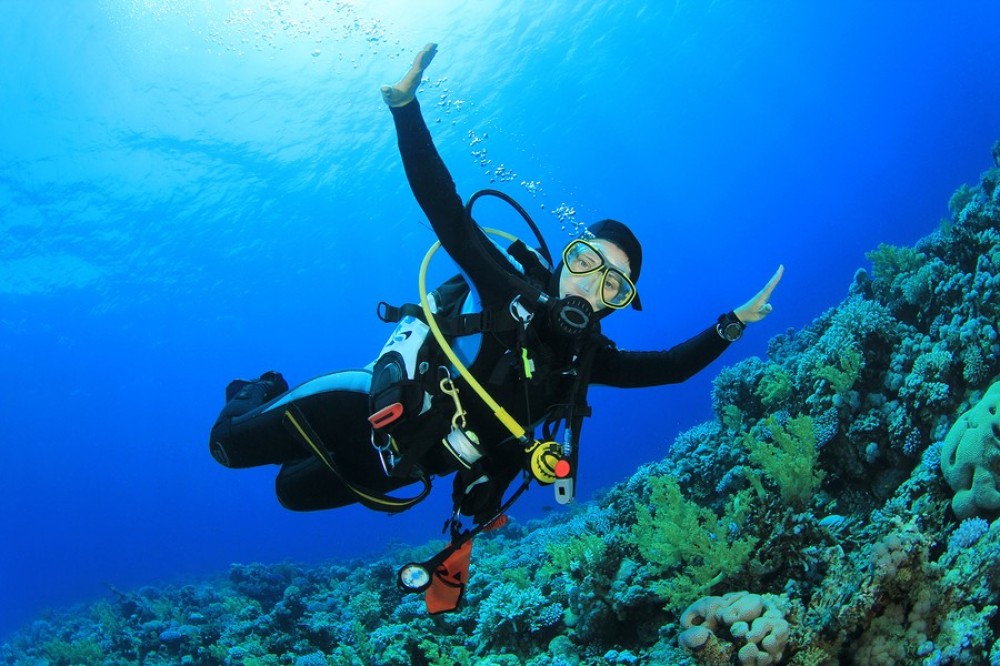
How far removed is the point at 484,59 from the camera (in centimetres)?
3203

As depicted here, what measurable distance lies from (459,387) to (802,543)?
3.07 meters

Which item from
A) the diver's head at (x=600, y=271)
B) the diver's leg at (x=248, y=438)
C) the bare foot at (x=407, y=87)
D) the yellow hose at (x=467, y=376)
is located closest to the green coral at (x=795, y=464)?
the diver's head at (x=600, y=271)

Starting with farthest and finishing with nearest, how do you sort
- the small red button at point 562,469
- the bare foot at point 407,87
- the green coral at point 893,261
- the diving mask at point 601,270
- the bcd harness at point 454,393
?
the green coral at point 893,261
the diving mask at point 601,270
the bcd harness at point 454,393
the small red button at point 562,469
the bare foot at point 407,87

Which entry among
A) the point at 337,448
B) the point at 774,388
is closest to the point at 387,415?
the point at 337,448

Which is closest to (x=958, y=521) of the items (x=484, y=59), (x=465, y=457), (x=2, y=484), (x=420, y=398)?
(x=465, y=457)

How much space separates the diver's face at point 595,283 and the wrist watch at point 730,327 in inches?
42.5

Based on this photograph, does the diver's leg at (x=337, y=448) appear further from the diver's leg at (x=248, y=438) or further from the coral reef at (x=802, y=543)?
the coral reef at (x=802, y=543)

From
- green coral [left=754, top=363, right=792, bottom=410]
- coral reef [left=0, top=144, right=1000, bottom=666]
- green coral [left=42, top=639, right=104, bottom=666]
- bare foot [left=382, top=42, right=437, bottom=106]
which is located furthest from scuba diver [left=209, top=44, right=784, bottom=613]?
green coral [left=42, top=639, right=104, bottom=666]

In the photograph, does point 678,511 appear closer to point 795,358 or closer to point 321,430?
point 321,430

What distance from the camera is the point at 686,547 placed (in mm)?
4801

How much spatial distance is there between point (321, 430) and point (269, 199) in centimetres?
4031

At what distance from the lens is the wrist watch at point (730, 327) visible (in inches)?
175

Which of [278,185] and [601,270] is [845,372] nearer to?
[601,270]

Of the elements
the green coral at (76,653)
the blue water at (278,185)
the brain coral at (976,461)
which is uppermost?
the blue water at (278,185)
